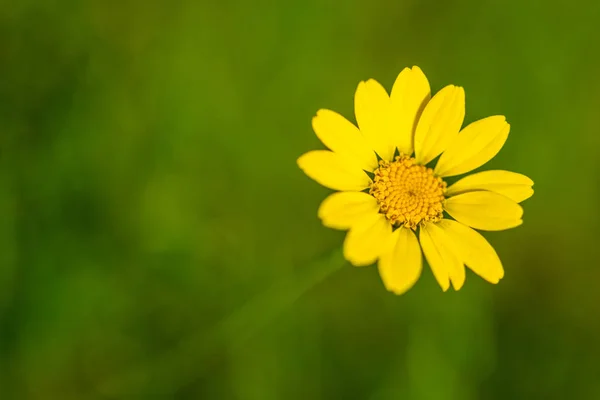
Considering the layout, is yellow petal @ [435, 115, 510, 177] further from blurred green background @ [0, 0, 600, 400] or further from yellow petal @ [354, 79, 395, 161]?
blurred green background @ [0, 0, 600, 400]

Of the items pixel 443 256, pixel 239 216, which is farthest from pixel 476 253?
pixel 239 216

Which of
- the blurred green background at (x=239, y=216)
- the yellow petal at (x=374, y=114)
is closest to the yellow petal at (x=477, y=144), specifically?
the yellow petal at (x=374, y=114)

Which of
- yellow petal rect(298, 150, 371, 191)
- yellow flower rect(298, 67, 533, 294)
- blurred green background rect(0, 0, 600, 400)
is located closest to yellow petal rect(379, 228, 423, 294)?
yellow flower rect(298, 67, 533, 294)

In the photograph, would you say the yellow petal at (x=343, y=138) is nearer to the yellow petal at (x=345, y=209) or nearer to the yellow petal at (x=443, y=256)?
the yellow petal at (x=345, y=209)

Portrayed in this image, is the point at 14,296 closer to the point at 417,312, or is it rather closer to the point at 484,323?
the point at 417,312

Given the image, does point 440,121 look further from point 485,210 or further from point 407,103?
point 485,210

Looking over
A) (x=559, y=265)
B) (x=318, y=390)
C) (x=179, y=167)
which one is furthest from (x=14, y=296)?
(x=559, y=265)
